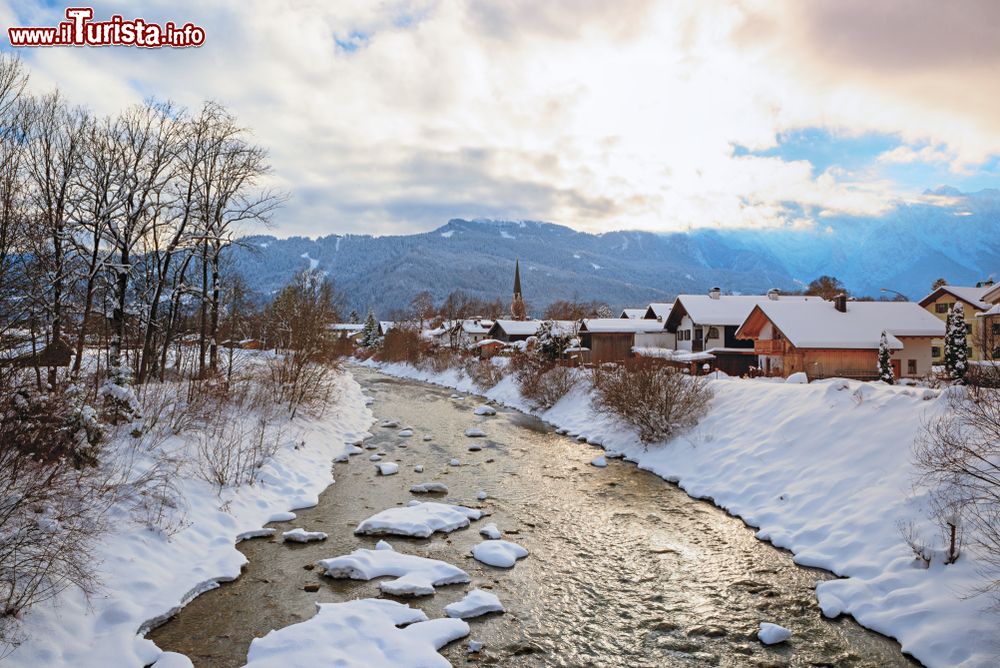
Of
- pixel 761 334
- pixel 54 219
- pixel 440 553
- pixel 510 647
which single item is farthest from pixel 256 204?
pixel 761 334

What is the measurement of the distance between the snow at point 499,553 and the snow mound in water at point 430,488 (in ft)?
13.4

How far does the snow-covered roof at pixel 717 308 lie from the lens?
1759 inches

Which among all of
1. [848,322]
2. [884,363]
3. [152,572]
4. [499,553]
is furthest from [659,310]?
[152,572]

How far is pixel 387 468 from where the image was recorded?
1717 cm

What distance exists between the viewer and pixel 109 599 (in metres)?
7.55

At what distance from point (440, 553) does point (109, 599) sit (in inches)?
214

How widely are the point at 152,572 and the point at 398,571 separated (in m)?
3.97

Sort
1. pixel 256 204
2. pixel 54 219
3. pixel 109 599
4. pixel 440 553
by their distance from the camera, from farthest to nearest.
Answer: pixel 256 204 → pixel 54 219 → pixel 440 553 → pixel 109 599

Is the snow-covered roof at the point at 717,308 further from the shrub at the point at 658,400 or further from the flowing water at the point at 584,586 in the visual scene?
the flowing water at the point at 584,586

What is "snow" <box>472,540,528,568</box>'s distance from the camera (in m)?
10.3

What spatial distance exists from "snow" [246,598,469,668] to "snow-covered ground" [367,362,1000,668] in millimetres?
6357

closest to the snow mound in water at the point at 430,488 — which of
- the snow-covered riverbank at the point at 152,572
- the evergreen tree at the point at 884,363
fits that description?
the snow-covered riverbank at the point at 152,572

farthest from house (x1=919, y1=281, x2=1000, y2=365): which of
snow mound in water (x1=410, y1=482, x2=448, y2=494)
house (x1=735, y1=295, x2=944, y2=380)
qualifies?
snow mound in water (x1=410, y1=482, x2=448, y2=494)

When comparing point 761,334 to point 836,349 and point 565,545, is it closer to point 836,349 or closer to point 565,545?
point 836,349
